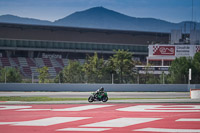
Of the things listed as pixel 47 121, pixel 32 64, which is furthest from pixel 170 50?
pixel 47 121

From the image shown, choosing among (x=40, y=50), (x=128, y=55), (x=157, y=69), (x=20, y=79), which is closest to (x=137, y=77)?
(x=128, y=55)

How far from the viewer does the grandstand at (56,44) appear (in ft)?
244

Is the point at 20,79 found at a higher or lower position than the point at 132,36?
lower

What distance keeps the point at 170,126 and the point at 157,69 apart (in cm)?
4986

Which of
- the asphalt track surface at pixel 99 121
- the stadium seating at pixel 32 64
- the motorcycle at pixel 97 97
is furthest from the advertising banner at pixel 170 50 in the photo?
the asphalt track surface at pixel 99 121

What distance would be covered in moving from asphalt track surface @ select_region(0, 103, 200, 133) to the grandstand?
167ft

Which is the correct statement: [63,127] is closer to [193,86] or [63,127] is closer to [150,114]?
[150,114]

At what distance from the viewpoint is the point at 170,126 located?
49.3 ft

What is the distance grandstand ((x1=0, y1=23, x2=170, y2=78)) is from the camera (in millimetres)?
74438

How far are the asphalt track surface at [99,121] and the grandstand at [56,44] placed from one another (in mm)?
50936

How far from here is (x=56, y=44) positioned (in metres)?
79.1

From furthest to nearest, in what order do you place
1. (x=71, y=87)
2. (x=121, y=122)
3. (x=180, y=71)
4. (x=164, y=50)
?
1. (x=164, y=50)
2. (x=180, y=71)
3. (x=71, y=87)
4. (x=121, y=122)

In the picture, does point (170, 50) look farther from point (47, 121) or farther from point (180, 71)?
point (47, 121)

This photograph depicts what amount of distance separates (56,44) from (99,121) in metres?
63.9
